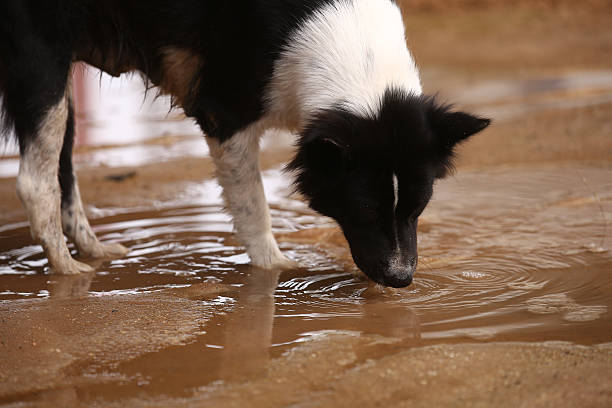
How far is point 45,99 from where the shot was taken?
Answer: 13.5ft

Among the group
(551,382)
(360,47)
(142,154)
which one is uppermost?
(360,47)

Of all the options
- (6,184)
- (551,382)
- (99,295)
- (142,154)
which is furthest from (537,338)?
(142,154)

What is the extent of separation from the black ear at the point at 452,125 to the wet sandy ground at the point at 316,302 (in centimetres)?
73

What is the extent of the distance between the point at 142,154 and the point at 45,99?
3515mm

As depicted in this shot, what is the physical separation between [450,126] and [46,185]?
2.12 metres

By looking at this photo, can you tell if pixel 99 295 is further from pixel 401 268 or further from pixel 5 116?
pixel 401 268

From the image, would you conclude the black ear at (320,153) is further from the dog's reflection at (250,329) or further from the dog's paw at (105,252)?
the dog's paw at (105,252)

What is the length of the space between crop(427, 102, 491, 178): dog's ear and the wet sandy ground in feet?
2.33

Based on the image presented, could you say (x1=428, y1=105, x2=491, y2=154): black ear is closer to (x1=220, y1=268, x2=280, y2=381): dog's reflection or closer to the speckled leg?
(x1=220, y1=268, x2=280, y2=381): dog's reflection

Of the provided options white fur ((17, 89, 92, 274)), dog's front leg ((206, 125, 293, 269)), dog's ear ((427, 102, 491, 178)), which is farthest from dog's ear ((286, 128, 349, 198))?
white fur ((17, 89, 92, 274))

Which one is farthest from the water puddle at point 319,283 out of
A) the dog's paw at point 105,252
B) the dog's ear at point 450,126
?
the dog's ear at point 450,126

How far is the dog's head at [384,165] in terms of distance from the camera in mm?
3568

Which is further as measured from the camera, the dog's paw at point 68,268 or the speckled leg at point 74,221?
the speckled leg at point 74,221

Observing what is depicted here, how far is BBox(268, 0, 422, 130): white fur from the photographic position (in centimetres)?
385
